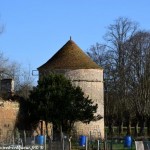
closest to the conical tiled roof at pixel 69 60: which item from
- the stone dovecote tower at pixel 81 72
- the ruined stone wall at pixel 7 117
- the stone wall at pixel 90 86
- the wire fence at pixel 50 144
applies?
the stone dovecote tower at pixel 81 72

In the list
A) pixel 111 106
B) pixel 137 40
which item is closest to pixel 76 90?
pixel 137 40

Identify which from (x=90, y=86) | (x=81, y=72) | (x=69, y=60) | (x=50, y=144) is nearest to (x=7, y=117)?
(x=50, y=144)

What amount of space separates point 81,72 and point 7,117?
18.0 m

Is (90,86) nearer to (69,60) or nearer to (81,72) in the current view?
(81,72)

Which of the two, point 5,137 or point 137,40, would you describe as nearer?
point 5,137

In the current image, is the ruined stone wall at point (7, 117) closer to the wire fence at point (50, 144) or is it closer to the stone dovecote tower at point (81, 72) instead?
the wire fence at point (50, 144)

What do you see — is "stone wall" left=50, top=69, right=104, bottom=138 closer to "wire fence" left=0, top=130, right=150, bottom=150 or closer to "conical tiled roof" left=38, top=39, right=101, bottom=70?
"conical tiled roof" left=38, top=39, right=101, bottom=70

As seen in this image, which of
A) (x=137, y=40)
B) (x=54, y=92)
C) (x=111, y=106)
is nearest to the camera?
(x=54, y=92)

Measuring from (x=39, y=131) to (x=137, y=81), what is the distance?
23.9 m

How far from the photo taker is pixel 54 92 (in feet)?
182

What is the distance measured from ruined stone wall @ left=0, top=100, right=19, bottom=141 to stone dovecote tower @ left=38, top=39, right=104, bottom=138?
14.7 meters

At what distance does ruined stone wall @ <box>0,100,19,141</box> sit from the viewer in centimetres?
4984

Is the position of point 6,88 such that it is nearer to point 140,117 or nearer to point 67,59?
point 67,59

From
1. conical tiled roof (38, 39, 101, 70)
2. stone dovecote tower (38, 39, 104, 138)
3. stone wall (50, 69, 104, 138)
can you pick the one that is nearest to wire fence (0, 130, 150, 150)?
stone wall (50, 69, 104, 138)
